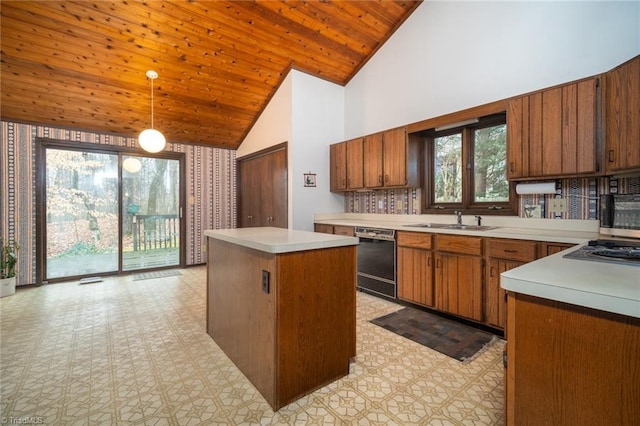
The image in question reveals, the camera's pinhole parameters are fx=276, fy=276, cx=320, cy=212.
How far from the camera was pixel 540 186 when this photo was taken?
2557 millimetres

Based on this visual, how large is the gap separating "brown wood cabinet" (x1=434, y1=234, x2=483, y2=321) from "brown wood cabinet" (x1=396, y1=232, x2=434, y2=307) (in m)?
0.09

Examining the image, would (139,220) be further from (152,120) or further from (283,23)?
(283,23)

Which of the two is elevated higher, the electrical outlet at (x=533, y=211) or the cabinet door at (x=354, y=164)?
the cabinet door at (x=354, y=164)

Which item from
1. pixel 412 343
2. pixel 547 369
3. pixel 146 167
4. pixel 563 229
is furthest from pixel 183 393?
pixel 146 167

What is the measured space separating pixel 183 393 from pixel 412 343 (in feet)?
5.73

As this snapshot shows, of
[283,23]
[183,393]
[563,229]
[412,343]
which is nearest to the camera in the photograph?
[183,393]

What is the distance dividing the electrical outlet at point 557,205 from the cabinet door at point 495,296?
700 mm

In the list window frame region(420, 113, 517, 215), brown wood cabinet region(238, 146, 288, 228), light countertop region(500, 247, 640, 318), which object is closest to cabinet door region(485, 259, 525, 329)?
window frame region(420, 113, 517, 215)

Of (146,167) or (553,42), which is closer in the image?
(553,42)

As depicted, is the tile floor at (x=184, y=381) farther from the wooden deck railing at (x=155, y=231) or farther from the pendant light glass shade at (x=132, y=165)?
the pendant light glass shade at (x=132, y=165)

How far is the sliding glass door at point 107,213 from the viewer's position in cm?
418

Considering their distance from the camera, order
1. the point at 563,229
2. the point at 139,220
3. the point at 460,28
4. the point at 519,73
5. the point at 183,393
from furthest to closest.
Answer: the point at 139,220 < the point at 460,28 < the point at 519,73 < the point at 563,229 < the point at 183,393

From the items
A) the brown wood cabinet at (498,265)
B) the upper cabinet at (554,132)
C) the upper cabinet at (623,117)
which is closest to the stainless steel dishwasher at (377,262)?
the brown wood cabinet at (498,265)

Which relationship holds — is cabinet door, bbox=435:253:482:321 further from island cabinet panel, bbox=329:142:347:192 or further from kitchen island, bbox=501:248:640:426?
island cabinet panel, bbox=329:142:347:192
